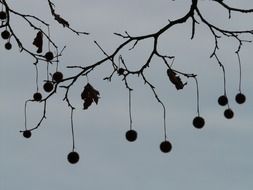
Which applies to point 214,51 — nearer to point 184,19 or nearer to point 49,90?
point 184,19

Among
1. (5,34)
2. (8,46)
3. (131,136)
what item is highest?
(5,34)

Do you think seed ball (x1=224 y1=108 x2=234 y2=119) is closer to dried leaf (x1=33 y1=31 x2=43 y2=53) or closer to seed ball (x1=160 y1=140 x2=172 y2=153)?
seed ball (x1=160 y1=140 x2=172 y2=153)

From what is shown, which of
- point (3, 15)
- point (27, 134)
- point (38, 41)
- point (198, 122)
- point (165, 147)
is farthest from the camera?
point (3, 15)

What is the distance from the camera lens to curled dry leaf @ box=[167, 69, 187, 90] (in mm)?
6504

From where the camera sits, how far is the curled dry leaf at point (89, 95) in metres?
6.63

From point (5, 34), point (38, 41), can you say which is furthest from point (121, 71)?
point (5, 34)

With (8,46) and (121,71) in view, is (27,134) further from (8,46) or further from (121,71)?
(8,46)

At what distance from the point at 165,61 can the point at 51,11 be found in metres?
1.66

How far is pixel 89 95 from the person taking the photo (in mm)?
6648

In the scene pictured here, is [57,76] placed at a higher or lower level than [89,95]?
higher

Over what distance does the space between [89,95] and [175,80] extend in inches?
35.6

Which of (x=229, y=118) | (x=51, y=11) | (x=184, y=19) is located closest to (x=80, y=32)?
(x=51, y=11)

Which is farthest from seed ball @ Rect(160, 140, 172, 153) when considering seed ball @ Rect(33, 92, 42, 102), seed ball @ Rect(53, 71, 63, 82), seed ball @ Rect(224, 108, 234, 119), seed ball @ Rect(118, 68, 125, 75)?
seed ball @ Rect(33, 92, 42, 102)

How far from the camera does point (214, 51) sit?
23.5 ft
